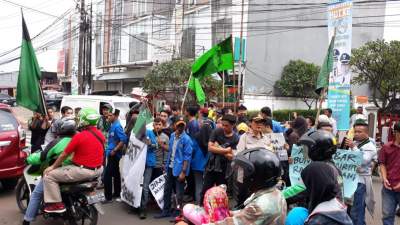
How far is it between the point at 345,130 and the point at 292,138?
260cm

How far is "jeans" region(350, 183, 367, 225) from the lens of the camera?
5.52m

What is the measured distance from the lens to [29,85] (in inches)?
298

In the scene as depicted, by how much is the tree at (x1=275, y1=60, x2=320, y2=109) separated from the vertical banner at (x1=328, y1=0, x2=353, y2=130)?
1789cm

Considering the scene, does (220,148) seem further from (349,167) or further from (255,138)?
(349,167)

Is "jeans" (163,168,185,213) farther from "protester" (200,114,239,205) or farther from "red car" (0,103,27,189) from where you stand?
"red car" (0,103,27,189)

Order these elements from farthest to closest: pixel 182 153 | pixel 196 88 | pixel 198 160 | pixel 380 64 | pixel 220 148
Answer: pixel 380 64, pixel 196 88, pixel 198 160, pixel 182 153, pixel 220 148

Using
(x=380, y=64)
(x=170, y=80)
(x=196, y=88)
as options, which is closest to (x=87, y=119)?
(x=196, y=88)

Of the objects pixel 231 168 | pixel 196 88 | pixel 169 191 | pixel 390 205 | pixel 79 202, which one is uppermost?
pixel 196 88

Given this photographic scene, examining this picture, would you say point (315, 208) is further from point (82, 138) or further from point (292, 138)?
point (292, 138)

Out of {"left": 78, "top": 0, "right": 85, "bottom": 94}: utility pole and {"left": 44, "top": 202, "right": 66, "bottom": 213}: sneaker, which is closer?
{"left": 44, "top": 202, "right": 66, "bottom": 213}: sneaker

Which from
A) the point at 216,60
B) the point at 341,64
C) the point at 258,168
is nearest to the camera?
the point at 258,168

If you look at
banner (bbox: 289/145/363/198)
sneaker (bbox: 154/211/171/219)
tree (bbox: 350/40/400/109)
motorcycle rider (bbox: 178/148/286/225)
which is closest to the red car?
sneaker (bbox: 154/211/171/219)

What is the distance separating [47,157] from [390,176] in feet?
14.5

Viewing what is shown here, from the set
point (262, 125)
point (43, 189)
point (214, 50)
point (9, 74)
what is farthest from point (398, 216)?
point (9, 74)
